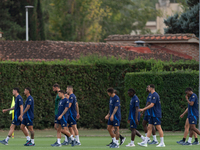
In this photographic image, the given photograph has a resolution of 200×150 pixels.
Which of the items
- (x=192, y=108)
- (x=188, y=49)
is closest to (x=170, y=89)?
(x=192, y=108)

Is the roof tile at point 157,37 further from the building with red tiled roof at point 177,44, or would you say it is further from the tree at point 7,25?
the tree at point 7,25

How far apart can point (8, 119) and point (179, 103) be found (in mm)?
8214

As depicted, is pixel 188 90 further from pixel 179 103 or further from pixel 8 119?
pixel 8 119

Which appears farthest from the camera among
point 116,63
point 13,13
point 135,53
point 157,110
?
point 13,13

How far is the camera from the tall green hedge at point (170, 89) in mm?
18719

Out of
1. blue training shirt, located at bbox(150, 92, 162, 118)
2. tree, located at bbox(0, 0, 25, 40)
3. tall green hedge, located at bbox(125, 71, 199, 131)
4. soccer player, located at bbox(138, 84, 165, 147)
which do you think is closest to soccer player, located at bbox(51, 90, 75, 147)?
soccer player, located at bbox(138, 84, 165, 147)

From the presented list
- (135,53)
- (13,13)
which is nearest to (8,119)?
(135,53)

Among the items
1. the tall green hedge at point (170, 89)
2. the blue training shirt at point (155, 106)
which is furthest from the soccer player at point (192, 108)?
the tall green hedge at point (170, 89)

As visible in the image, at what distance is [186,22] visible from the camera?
36.7 meters

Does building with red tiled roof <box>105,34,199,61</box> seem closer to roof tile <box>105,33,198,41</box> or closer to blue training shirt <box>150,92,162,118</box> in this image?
roof tile <box>105,33,198,41</box>

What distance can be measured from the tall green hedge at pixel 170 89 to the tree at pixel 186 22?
60.3 ft

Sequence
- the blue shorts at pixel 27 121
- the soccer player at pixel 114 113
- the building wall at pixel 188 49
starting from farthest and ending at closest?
the building wall at pixel 188 49 → the blue shorts at pixel 27 121 → the soccer player at pixel 114 113

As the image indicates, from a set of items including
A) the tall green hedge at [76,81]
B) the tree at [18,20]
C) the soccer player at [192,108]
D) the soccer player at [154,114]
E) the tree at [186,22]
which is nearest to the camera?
the soccer player at [154,114]

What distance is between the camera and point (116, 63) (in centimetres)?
2064
